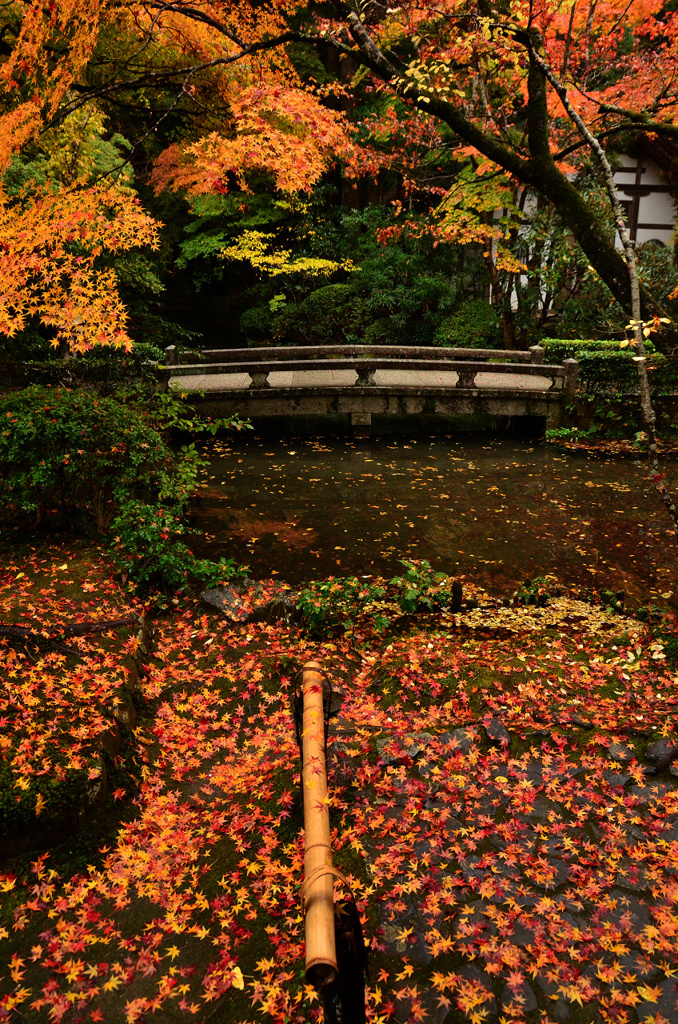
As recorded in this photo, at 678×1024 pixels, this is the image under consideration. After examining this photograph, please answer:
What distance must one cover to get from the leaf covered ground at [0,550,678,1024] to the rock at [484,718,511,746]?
2cm

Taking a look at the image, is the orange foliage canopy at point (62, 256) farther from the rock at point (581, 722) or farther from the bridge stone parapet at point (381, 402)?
the bridge stone parapet at point (381, 402)

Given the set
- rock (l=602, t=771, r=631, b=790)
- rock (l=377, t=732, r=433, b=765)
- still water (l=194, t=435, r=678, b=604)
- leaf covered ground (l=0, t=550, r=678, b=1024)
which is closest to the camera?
leaf covered ground (l=0, t=550, r=678, b=1024)

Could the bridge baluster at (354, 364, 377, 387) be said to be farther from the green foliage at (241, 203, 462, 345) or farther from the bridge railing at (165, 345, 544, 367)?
the green foliage at (241, 203, 462, 345)

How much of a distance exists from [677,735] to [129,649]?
4.78m

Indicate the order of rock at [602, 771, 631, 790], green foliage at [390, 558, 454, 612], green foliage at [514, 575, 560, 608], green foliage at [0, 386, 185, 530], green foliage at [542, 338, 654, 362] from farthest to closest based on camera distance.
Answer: green foliage at [542, 338, 654, 362], green foliage at [514, 575, 560, 608], green foliage at [390, 558, 454, 612], green foliage at [0, 386, 185, 530], rock at [602, 771, 631, 790]

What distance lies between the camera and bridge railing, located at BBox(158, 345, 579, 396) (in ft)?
50.8

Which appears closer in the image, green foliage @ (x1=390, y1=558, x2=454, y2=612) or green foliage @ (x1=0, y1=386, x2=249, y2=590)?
green foliage @ (x1=0, y1=386, x2=249, y2=590)

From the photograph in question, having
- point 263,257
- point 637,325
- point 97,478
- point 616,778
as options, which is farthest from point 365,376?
point 616,778

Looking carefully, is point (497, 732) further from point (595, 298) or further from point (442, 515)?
point (595, 298)

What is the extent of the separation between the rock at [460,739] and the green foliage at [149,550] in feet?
11.8

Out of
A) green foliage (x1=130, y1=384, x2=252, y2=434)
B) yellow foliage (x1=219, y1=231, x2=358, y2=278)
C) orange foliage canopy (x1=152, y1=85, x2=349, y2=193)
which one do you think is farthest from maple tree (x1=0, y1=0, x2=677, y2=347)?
green foliage (x1=130, y1=384, x2=252, y2=434)

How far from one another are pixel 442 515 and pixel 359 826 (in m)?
6.74

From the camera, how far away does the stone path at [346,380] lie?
50.9 feet

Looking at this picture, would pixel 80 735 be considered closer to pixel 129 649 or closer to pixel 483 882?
pixel 129 649
